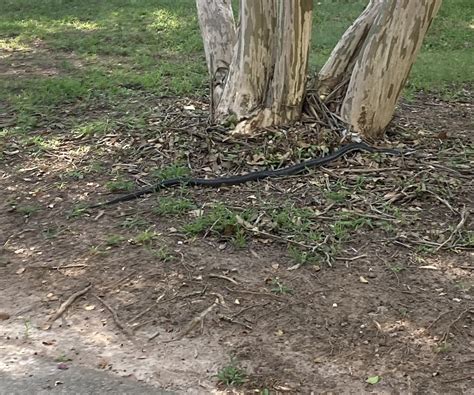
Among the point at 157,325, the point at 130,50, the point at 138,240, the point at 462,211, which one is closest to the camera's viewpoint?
the point at 157,325

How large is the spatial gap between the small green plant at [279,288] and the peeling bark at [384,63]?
7.37 ft

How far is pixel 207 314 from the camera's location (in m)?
3.59

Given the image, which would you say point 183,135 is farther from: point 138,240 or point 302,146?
point 138,240

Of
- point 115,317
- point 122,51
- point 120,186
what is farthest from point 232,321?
point 122,51

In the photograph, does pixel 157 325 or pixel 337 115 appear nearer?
pixel 157 325

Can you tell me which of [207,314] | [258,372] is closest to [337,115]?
[207,314]

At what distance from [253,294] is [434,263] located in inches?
46.1

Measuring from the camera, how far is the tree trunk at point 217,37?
20.8ft

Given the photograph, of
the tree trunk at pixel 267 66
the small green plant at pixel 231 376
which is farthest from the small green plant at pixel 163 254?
the tree trunk at pixel 267 66

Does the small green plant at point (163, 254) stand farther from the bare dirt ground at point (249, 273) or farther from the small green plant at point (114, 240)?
the small green plant at point (114, 240)

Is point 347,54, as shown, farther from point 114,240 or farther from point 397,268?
point 114,240

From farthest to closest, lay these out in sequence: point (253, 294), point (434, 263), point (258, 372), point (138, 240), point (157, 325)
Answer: point (138, 240) < point (434, 263) < point (253, 294) < point (157, 325) < point (258, 372)

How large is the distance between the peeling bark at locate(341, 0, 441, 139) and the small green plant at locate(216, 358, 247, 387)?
3.07 metres

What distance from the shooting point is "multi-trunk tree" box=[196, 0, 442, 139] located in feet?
17.6
